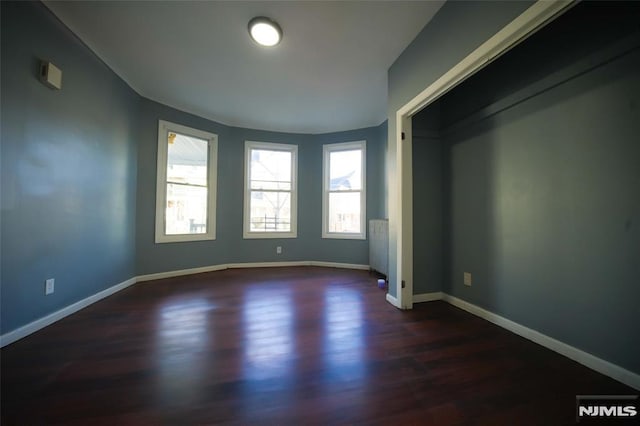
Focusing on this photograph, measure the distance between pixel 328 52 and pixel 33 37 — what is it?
8.03 ft

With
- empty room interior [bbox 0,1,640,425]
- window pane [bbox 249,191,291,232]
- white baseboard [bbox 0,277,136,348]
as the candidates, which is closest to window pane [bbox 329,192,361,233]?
window pane [bbox 249,191,291,232]

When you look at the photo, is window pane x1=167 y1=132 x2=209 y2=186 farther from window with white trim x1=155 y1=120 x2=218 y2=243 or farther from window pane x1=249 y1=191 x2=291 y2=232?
window pane x1=249 y1=191 x2=291 y2=232

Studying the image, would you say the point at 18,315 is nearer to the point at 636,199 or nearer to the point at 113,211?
the point at 113,211

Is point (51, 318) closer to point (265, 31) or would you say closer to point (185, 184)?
point (185, 184)

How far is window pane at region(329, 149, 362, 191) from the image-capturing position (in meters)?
4.45

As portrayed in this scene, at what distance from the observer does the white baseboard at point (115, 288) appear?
1.72 meters

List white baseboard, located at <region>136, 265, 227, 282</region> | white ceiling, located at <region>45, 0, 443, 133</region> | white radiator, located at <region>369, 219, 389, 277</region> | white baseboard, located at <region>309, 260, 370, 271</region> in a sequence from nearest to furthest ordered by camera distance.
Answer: white ceiling, located at <region>45, 0, 443, 133</region>, white baseboard, located at <region>136, 265, 227, 282</region>, white radiator, located at <region>369, 219, 389, 277</region>, white baseboard, located at <region>309, 260, 370, 271</region>

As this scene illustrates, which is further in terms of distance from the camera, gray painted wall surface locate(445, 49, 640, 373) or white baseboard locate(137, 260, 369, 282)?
white baseboard locate(137, 260, 369, 282)

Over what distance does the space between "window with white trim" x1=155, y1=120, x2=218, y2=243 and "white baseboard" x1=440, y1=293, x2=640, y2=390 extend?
159 inches

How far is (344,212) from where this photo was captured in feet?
14.8

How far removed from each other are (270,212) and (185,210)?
146 cm

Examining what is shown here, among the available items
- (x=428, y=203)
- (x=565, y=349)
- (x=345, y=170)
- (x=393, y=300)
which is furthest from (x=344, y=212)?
(x=565, y=349)

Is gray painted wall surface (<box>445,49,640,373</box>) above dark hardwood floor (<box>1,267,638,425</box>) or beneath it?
above

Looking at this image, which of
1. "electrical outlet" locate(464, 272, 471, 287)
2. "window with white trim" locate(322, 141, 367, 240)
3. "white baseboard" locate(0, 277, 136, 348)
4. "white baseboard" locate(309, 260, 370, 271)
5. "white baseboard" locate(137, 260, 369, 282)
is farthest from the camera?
"window with white trim" locate(322, 141, 367, 240)
